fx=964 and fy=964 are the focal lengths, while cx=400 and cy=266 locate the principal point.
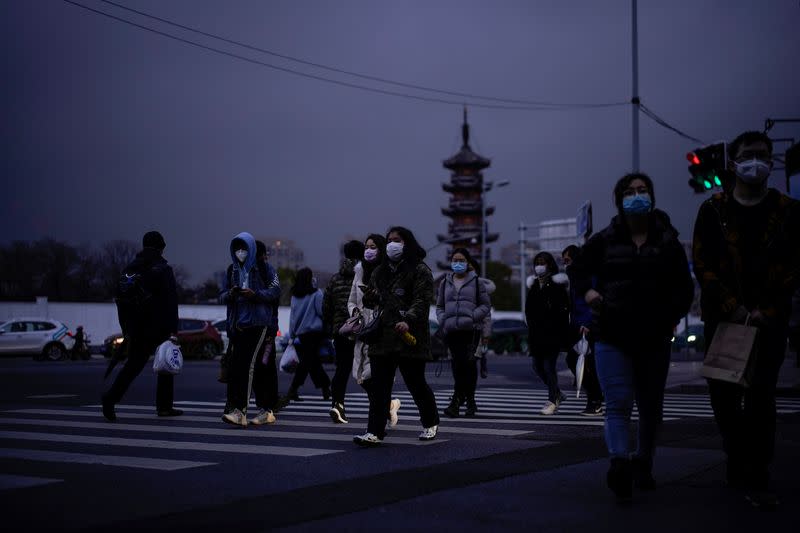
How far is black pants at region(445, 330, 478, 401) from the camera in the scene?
422 inches

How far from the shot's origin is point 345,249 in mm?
10031

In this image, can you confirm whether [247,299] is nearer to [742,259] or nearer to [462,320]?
[462,320]

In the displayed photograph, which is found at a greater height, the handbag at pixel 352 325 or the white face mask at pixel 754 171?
the white face mask at pixel 754 171

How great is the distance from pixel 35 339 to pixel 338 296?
2723 cm

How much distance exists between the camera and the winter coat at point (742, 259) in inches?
205

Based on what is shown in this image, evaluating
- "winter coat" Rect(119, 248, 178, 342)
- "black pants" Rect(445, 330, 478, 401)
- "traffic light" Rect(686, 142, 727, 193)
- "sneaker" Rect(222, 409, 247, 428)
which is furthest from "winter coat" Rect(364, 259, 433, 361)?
"traffic light" Rect(686, 142, 727, 193)

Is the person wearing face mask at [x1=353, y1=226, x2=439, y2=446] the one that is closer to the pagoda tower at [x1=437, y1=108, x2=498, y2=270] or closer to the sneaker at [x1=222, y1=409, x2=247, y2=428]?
the sneaker at [x1=222, y1=409, x2=247, y2=428]

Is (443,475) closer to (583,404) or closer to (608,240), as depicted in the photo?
(608,240)

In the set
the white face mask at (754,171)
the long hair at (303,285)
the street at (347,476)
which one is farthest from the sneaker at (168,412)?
the white face mask at (754,171)

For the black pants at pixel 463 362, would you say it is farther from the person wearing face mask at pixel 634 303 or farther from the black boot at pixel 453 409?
the person wearing face mask at pixel 634 303

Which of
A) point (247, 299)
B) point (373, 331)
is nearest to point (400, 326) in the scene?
point (373, 331)

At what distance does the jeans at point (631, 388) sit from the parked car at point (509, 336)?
36.9 meters

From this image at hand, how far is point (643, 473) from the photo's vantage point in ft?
17.8

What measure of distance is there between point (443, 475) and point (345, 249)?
437 cm
